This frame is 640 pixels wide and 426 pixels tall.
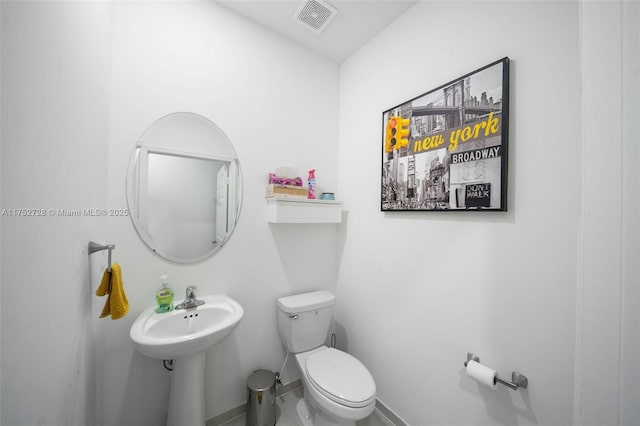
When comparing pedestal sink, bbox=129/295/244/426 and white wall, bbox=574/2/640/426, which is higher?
white wall, bbox=574/2/640/426

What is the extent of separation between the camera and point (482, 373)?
0.94 meters

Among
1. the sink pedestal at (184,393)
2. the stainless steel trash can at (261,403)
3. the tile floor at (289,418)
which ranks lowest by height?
the tile floor at (289,418)

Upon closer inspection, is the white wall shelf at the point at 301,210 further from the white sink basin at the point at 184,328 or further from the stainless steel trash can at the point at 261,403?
the stainless steel trash can at the point at 261,403

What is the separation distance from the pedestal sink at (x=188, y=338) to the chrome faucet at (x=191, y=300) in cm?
2

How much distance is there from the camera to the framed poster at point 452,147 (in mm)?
962

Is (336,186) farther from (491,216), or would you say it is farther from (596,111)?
(596,111)

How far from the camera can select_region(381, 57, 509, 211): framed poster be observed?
37.9 inches

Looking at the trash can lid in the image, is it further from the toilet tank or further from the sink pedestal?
the sink pedestal

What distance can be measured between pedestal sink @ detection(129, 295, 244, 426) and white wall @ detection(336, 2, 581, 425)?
3.15 feet

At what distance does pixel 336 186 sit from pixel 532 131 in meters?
1.21

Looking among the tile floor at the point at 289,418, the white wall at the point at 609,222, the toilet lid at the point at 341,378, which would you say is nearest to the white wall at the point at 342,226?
the white wall at the point at 609,222

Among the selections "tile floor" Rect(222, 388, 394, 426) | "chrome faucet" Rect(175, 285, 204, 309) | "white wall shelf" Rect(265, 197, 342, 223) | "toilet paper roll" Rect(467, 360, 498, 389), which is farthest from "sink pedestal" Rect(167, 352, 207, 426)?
"toilet paper roll" Rect(467, 360, 498, 389)

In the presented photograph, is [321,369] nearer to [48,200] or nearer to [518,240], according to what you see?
[518,240]

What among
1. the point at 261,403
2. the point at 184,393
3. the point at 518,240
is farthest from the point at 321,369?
the point at 518,240
